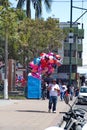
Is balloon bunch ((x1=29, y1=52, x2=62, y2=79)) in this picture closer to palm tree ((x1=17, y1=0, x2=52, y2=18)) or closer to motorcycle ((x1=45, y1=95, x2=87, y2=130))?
palm tree ((x1=17, y1=0, x2=52, y2=18))

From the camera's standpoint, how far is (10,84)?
4747 centimetres

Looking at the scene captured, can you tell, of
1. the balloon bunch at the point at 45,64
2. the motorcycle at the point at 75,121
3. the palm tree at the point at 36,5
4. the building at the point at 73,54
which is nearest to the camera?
the motorcycle at the point at 75,121

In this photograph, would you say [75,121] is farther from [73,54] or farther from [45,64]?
[73,54]

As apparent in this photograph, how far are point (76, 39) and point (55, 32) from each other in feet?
116

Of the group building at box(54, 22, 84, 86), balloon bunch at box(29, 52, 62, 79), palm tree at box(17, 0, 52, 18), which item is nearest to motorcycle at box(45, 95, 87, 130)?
balloon bunch at box(29, 52, 62, 79)

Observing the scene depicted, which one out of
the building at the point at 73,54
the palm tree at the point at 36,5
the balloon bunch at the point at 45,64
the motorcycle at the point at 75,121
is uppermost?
the palm tree at the point at 36,5

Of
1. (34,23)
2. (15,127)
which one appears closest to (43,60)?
(34,23)

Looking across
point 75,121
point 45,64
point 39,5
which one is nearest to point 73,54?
point 39,5

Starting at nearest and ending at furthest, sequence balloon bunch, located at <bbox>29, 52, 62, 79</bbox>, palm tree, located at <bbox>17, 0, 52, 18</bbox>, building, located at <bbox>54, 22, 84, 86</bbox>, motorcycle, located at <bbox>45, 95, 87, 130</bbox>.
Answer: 1. motorcycle, located at <bbox>45, 95, 87, 130</bbox>
2. balloon bunch, located at <bbox>29, 52, 62, 79</bbox>
3. palm tree, located at <bbox>17, 0, 52, 18</bbox>
4. building, located at <bbox>54, 22, 84, 86</bbox>

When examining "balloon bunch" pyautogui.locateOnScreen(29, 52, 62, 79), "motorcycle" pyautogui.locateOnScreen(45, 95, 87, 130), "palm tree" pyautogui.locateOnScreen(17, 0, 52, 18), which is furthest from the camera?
"palm tree" pyautogui.locateOnScreen(17, 0, 52, 18)

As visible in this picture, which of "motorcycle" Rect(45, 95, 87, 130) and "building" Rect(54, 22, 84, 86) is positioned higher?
"building" Rect(54, 22, 84, 86)

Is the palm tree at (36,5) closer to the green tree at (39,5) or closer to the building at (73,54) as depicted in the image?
the green tree at (39,5)

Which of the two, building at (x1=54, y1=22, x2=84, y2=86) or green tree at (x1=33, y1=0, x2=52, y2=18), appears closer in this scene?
green tree at (x1=33, y1=0, x2=52, y2=18)

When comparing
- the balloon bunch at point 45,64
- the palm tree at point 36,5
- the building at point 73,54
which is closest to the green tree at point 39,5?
the palm tree at point 36,5
